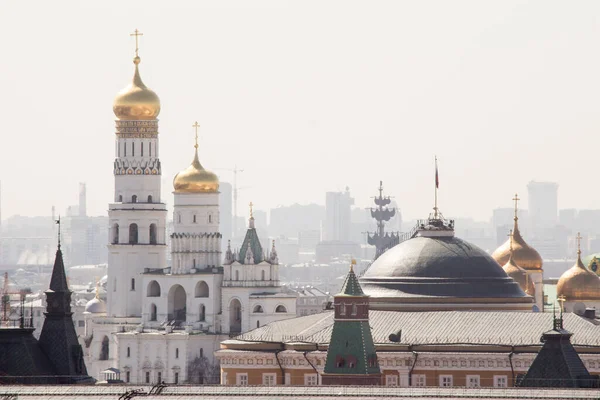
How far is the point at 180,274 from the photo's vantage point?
154625mm

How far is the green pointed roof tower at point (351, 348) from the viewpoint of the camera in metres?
93.9

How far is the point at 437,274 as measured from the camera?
378 ft

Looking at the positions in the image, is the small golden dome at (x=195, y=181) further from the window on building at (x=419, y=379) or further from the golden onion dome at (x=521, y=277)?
the window on building at (x=419, y=379)

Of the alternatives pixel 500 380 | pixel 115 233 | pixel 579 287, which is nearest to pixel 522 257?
pixel 579 287

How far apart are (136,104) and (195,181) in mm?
5398

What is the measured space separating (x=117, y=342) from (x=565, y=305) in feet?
88.9

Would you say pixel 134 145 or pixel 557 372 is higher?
pixel 134 145

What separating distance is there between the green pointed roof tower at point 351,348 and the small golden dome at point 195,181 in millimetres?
59583

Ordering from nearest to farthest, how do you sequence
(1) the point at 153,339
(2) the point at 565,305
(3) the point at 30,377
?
(3) the point at 30,377 < (2) the point at 565,305 < (1) the point at 153,339

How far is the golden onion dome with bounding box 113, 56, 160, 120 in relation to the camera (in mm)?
157125

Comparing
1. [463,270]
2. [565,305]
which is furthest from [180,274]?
[463,270]

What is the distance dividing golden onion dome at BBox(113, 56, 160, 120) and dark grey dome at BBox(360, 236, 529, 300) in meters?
41.4

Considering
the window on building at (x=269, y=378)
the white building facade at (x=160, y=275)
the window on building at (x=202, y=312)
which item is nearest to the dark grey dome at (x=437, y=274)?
the window on building at (x=269, y=378)

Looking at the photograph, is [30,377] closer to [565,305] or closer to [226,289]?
[565,305]
